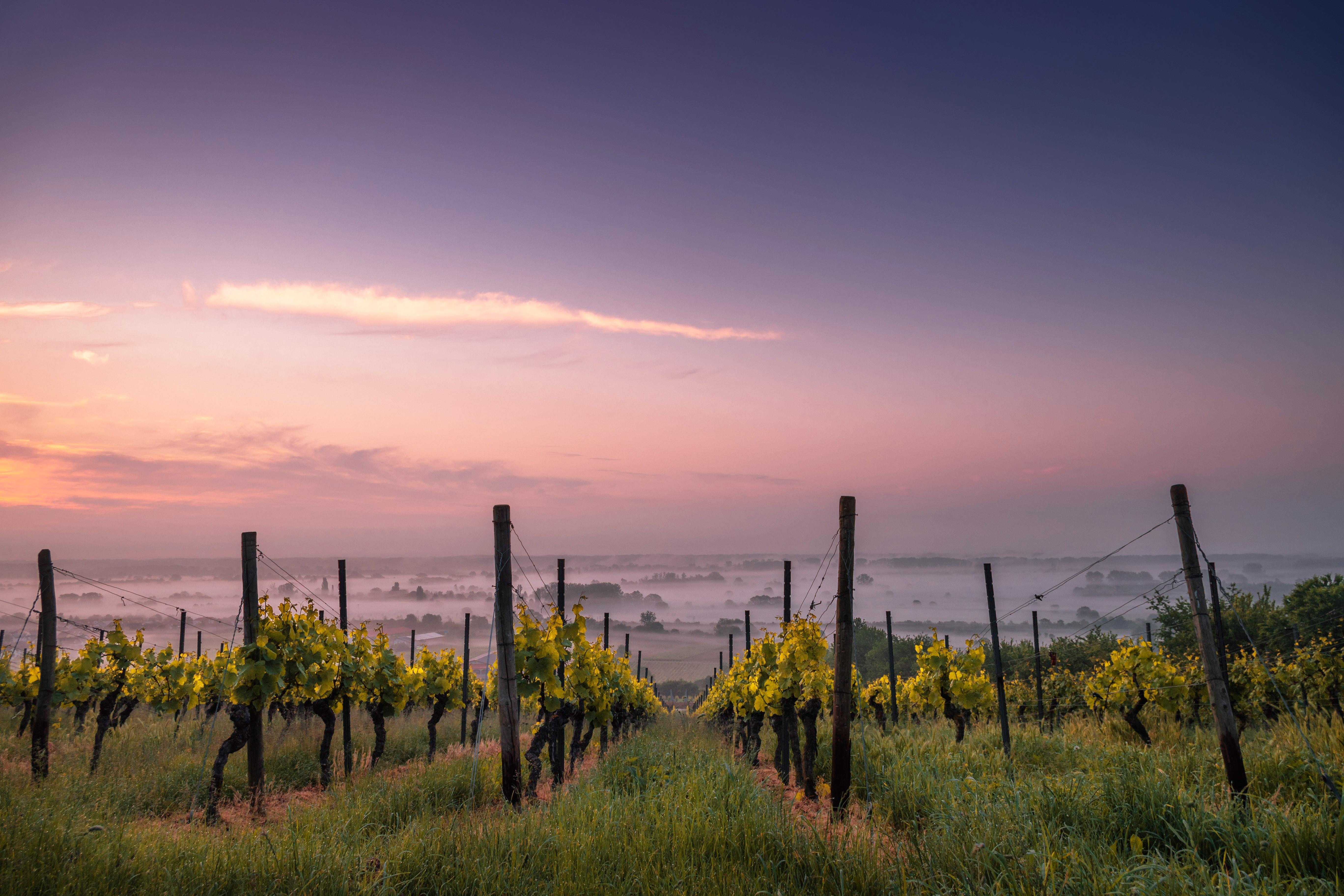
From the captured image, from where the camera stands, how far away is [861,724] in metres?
13.5

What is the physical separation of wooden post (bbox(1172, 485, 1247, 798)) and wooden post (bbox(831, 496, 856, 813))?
4024 mm

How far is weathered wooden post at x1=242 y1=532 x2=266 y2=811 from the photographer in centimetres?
1049

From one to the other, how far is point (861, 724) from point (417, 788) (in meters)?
9.20

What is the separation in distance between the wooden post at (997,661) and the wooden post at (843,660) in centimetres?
515

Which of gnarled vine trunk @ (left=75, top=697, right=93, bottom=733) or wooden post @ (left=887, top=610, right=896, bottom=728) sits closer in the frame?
gnarled vine trunk @ (left=75, top=697, right=93, bottom=733)

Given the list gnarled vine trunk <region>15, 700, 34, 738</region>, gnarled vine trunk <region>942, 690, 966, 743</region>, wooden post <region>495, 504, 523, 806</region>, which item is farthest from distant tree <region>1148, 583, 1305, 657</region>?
gnarled vine trunk <region>15, 700, 34, 738</region>

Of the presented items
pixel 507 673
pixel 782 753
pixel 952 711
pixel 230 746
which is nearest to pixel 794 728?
pixel 782 753

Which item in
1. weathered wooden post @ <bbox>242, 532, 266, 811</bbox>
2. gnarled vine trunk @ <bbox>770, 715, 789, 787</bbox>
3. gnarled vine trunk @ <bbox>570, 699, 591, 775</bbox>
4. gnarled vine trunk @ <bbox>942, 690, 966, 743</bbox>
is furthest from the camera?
gnarled vine trunk @ <bbox>942, 690, 966, 743</bbox>

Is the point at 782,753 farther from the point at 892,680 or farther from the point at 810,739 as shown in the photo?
the point at 892,680

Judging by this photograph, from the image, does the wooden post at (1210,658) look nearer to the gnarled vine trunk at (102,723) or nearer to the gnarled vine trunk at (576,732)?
the gnarled vine trunk at (576,732)

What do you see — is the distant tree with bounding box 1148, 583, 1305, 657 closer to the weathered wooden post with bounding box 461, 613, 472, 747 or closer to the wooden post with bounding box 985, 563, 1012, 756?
the wooden post with bounding box 985, 563, 1012, 756

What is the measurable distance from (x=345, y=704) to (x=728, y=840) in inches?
453

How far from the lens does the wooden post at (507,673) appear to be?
8.20 m

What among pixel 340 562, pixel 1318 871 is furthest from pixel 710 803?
pixel 340 562
